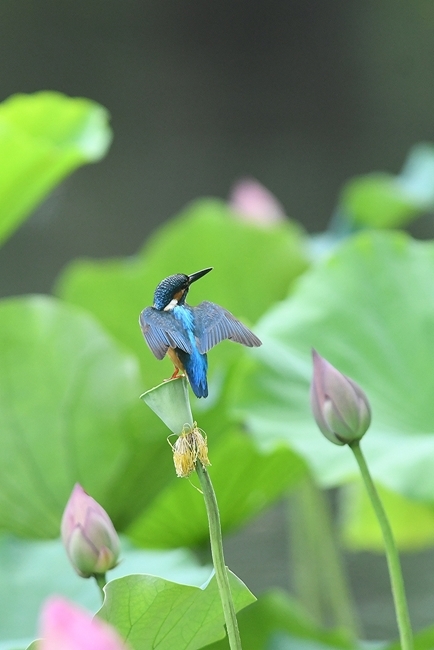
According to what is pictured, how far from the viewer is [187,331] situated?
279 mm

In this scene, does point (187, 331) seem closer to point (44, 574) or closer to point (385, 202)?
point (44, 574)

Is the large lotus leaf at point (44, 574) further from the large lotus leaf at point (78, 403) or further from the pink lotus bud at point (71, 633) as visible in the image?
the pink lotus bud at point (71, 633)

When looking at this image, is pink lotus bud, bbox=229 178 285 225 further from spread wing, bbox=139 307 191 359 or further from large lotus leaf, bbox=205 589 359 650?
spread wing, bbox=139 307 191 359

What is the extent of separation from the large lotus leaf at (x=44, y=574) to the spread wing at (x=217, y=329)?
0.73ft

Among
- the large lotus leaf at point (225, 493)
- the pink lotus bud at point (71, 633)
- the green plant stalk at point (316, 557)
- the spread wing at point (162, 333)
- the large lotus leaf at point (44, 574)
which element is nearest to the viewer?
the pink lotus bud at point (71, 633)

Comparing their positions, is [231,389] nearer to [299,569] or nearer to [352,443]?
[352,443]

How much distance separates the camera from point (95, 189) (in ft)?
9.95

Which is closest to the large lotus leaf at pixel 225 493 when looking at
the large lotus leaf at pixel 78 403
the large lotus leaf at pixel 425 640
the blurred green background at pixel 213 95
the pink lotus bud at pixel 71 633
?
the large lotus leaf at pixel 78 403

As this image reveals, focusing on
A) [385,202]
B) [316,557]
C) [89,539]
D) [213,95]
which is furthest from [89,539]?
[213,95]

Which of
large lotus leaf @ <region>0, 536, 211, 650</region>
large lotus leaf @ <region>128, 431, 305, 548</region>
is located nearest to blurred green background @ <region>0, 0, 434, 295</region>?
large lotus leaf @ <region>128, 431, 305, 548</region>

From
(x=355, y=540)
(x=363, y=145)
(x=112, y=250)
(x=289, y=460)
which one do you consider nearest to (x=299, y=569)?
(x=355, y=540)

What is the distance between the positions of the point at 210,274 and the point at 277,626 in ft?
1.42

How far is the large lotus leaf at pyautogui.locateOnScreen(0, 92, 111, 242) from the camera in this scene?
0.62m

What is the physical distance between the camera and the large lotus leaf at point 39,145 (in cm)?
62
